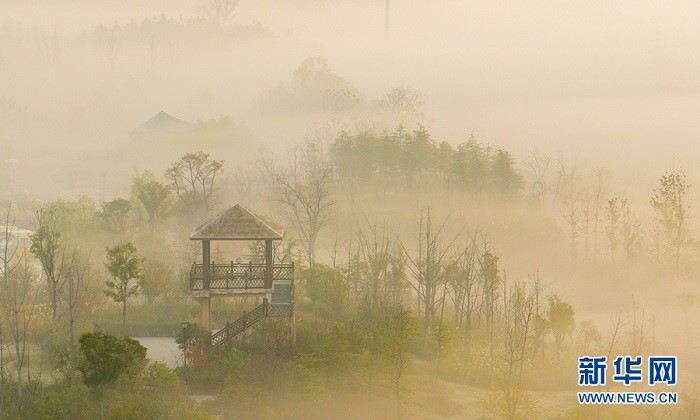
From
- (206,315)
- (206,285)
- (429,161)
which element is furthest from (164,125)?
(206,315)

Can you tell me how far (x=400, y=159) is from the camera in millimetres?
67500

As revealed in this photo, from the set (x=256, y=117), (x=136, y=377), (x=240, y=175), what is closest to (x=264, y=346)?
(x=136, y=377)

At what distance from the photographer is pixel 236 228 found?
29781 mm

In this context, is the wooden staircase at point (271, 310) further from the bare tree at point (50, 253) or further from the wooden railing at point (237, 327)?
the bare tree at point (50, 253)

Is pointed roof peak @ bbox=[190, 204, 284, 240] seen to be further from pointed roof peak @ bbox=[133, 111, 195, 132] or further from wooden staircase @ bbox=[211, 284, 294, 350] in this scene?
pointed roof peak @ bbox=[133, 111, 195, 132]

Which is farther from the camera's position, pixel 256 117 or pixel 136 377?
pixel 256 117

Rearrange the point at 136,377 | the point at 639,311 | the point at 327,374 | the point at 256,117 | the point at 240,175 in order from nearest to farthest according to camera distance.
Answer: the point at 136,377
the point at 327,374
the point at 639,311
the point at 240,175
the point at 256,117

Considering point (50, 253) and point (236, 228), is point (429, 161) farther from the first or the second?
point (50, 253)

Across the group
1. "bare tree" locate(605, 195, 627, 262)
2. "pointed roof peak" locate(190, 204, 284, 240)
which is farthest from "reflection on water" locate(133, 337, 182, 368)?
"bare tree" locate(605, 195, 627, 262)

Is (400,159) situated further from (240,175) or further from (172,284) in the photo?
(172,284)

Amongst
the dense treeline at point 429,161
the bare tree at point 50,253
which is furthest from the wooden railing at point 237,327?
the dense treeline at point 429,161

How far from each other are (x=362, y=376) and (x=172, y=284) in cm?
1545

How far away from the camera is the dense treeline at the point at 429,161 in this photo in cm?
6706

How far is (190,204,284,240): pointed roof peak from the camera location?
29531mm
